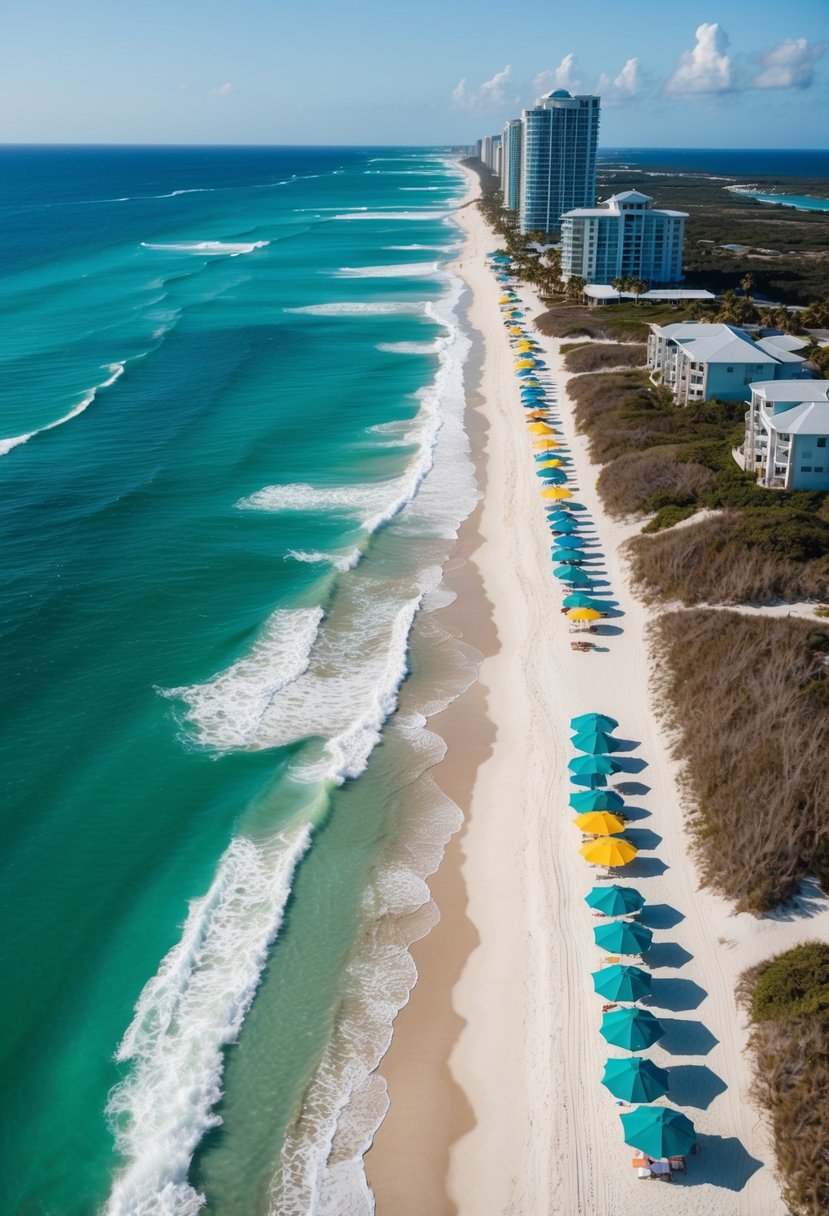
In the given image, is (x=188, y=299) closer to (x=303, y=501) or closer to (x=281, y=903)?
(x=303, y=501)

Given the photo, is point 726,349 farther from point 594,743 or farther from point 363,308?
point 363,308

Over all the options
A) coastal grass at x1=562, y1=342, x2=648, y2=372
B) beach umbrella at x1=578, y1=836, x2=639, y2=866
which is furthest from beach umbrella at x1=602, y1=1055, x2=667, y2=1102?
coastal grass at x1=562, y1=342, x2=648, y2=372

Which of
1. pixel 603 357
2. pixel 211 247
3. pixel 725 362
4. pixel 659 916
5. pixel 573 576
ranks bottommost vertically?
pixel 659 916

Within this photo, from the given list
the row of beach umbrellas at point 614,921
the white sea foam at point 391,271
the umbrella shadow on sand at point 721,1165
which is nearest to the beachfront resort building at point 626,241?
the white sea foam at point 391,271

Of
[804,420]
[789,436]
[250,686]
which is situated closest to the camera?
[250,686]

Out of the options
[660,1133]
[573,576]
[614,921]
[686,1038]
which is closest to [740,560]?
[573,576]

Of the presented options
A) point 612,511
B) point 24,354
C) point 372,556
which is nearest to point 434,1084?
point 372,556

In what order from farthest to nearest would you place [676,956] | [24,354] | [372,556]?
[24,354], [372,556], [676,956]
